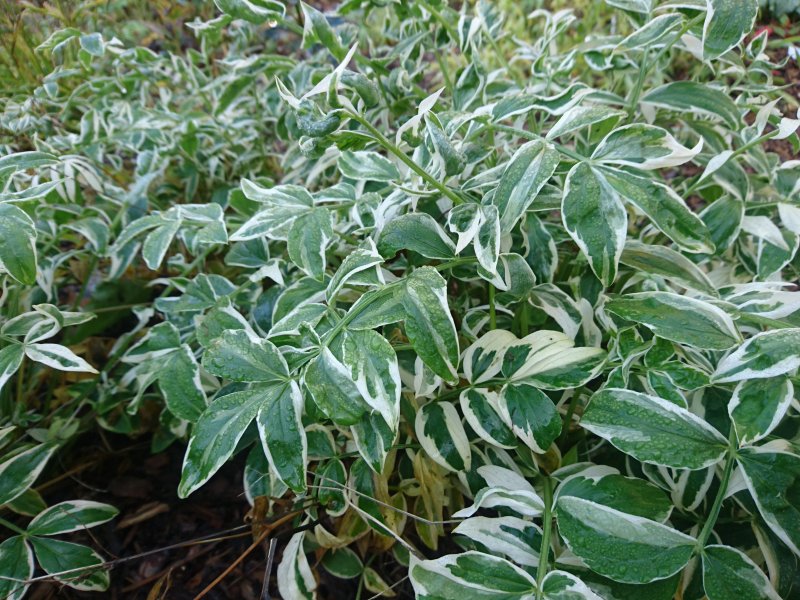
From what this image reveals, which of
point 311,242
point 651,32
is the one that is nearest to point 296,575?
point 311,242

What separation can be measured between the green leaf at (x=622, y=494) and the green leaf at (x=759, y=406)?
0.13m

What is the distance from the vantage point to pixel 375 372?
62cm

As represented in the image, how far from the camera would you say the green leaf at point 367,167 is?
92 centimetres

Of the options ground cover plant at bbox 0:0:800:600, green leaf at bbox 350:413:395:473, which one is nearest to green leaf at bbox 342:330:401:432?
ground cover plant at bbox 0:0:800:600

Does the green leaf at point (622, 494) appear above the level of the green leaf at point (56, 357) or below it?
below

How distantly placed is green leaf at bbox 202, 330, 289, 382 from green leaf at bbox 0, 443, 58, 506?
0.49 metres

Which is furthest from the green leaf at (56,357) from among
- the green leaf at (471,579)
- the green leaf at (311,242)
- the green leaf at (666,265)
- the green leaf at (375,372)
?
the green leaf at (666,265)

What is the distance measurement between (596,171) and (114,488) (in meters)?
1.11

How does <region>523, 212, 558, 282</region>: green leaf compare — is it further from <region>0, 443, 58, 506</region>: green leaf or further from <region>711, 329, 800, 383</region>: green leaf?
<region>0, 443, 58, 506</region>: green leaf

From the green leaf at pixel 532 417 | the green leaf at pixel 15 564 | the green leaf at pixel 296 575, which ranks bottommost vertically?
the green leaf at pixel 296 575

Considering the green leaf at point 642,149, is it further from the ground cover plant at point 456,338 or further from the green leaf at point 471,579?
the green leaf at point 471,579

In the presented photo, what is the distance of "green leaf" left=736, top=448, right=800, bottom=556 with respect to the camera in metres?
0.60

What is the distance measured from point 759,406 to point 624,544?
202 millimetres

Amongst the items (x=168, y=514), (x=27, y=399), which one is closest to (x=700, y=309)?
(x=168, y=514)
